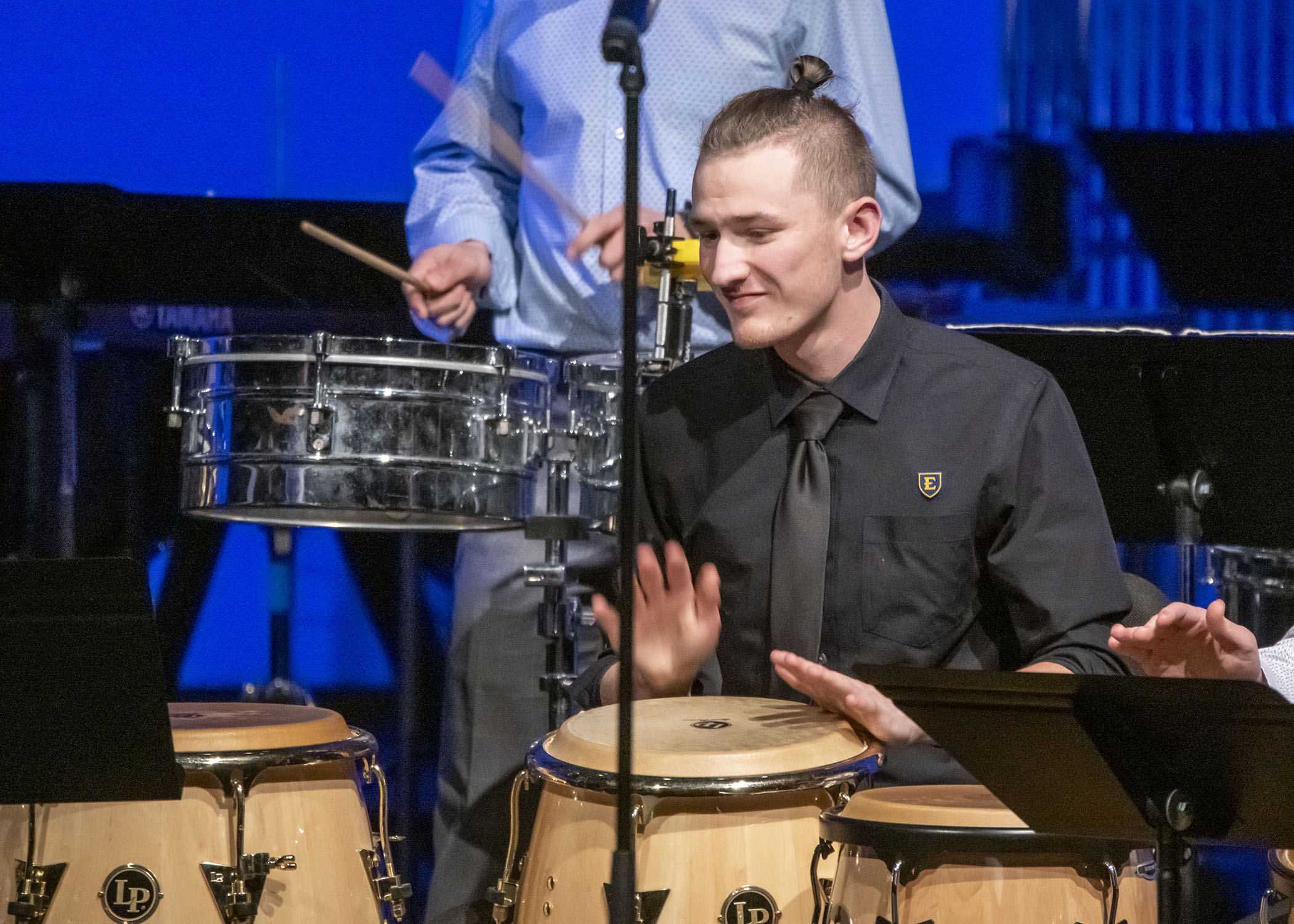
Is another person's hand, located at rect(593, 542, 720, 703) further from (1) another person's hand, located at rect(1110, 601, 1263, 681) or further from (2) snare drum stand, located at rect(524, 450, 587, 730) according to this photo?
(2) snare drum stand, located at rect(524, 450, 587, 730)

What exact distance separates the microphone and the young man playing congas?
75 cm

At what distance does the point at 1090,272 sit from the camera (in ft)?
11.9

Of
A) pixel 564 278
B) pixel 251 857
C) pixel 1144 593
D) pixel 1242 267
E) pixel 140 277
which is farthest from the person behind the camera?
pixel 140 277

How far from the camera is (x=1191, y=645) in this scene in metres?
1.75

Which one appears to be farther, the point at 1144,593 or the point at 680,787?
the point at 1144,593

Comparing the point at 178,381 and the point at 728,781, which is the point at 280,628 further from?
the point at 728,781

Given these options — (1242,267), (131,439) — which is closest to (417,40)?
(131,439)

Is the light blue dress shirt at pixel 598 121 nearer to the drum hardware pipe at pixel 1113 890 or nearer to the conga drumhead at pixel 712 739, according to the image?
the conga drumhead at pixel 712 739

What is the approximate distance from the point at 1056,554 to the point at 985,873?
0.75 metres

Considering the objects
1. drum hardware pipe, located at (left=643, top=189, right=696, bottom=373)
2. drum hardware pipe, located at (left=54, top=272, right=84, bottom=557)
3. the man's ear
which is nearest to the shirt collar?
the man's ear

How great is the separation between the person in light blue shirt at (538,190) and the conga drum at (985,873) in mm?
1687

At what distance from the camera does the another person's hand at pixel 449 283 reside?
294 centimetres

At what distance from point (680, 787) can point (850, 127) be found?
121cm

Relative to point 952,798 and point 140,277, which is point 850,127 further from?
point 140,277
